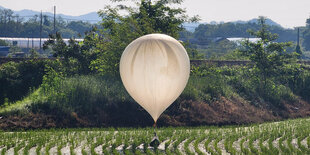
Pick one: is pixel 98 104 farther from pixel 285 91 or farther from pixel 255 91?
pixel 285 91

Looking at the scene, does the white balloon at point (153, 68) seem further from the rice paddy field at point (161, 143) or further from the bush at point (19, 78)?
the bush at point (19, 78)

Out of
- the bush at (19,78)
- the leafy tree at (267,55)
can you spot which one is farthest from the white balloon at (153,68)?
the leafy tree at (267,55)

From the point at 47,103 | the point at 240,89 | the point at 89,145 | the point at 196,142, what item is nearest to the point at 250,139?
the point at 196,142

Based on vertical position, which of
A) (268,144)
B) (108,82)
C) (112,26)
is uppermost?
(112,26)

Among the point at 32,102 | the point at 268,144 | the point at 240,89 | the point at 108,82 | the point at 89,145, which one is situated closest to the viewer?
the point at 89,145

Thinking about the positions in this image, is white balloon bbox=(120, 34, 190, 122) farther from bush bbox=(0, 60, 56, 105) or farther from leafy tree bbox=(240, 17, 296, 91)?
leafy tree bbox=(240, 17, 296, 91)

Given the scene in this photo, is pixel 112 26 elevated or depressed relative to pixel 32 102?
elevated

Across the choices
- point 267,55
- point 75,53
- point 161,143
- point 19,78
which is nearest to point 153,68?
point 161,143

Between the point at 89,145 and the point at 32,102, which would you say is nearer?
the point at 89,145

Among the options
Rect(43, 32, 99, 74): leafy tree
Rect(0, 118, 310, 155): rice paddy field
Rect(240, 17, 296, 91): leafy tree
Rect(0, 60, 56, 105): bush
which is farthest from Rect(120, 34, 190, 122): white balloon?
Rect(240, 17, 296, 91): leafy tree
